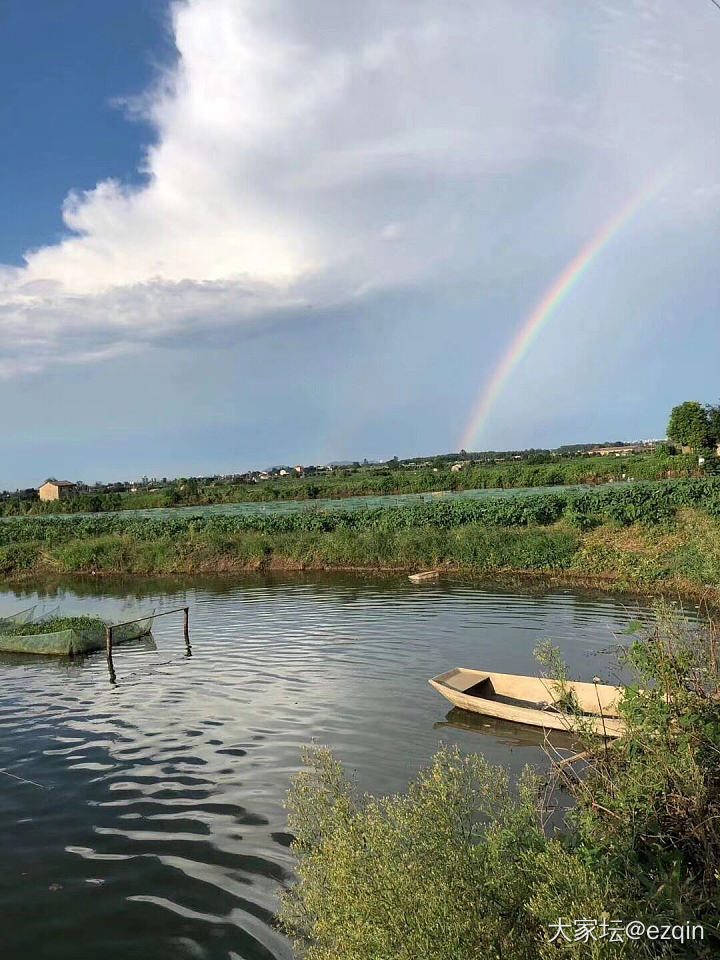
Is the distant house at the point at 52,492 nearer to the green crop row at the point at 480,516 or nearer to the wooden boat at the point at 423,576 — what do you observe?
the green crop row at the point at 480,516

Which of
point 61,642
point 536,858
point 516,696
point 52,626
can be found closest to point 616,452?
point 52,626

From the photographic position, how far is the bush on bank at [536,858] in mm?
3344

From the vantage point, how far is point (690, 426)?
281ft

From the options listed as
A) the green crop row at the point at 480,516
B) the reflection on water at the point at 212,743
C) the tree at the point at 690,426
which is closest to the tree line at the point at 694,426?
the tree at the point at 690,426

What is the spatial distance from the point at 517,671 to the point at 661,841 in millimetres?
10204

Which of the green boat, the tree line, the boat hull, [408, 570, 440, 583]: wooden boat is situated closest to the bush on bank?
the green boat

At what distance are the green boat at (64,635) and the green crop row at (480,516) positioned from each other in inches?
579

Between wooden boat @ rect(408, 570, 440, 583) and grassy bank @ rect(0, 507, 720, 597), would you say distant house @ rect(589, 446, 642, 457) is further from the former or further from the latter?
wooden boat @ rect(408, 570, 440, 583)

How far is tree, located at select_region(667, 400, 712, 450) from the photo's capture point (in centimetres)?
8225

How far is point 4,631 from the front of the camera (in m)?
18.8

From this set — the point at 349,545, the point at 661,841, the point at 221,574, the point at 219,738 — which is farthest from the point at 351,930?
the point at 221,574

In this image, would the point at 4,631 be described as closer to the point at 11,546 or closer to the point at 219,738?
the point at 219,738

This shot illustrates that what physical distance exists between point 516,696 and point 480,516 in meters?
21.0

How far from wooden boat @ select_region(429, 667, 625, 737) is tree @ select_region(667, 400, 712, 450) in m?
78.0
